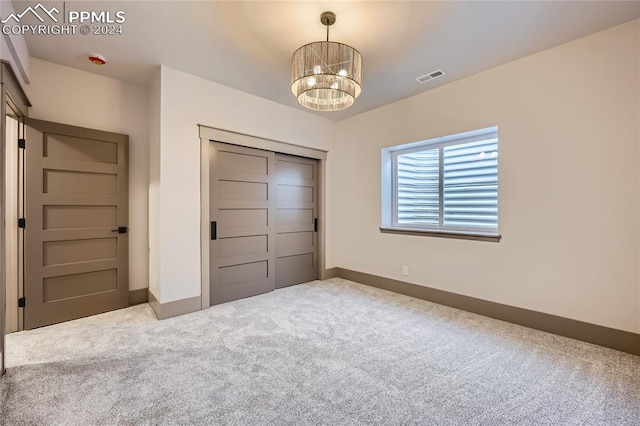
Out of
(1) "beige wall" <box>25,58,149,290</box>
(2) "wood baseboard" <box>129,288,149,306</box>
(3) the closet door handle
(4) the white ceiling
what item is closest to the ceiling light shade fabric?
(4) the white ceiling

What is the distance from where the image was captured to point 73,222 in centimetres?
306

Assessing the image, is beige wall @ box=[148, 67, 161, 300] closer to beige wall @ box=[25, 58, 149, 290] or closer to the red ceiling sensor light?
beige wall @ box=[25, 58, 149, 290]

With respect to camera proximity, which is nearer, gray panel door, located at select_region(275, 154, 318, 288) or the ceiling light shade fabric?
the ceiling light shade fabric

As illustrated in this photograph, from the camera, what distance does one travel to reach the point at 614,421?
1.59m

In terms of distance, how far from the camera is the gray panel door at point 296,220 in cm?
429

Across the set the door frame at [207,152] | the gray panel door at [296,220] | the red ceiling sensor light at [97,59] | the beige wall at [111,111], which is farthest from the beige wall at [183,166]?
the gray panel door at [296,220]

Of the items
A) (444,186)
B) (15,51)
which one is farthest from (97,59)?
(444,186)

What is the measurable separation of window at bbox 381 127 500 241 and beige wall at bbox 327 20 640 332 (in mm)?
200

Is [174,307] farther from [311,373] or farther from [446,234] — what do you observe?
[446,234]

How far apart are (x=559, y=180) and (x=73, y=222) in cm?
498

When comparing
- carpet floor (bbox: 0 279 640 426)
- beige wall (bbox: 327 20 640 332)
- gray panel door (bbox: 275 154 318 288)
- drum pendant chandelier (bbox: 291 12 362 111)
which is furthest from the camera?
gray panel door (bbox: 275 154 318 288)

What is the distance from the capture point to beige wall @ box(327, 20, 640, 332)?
2.36m

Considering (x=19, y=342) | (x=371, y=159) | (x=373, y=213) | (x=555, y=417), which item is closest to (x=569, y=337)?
(x=555, y=417)

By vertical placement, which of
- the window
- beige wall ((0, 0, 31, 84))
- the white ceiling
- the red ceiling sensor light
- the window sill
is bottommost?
the window sill
